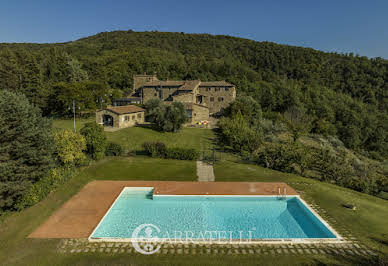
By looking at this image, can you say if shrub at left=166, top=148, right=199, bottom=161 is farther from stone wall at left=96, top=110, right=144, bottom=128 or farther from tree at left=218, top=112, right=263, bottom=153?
stone wall at left=96, top=110, right=144, bottom=128

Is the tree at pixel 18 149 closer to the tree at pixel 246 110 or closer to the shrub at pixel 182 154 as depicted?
the shrub at pixel 182 154

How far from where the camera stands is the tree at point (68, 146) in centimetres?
1574

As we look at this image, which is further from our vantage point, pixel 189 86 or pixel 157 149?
pixel 189 86

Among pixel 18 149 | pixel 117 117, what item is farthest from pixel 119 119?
pixel 18 149

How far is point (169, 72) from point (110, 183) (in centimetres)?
5914

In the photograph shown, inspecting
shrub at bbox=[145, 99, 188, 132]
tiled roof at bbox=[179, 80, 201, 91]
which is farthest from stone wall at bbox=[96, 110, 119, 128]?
tiled roof at bbox=[179, 80, 201, 91]

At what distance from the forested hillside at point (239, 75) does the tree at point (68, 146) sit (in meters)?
25.4

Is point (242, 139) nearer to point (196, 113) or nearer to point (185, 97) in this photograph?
point (196, 113)

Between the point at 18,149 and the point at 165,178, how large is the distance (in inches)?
370

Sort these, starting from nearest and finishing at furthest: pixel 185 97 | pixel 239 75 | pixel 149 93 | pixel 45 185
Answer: pixel 45 185 → pixel 185 97 → pixel 149 93 → pixel 239 75

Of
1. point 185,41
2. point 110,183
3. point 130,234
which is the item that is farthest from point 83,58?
point 130,234

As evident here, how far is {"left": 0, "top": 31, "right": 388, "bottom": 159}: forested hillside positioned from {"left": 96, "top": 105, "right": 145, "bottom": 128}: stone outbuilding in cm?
829

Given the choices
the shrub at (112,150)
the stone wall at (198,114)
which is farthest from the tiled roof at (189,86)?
the shrub at (112,150)

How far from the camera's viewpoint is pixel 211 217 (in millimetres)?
11953
